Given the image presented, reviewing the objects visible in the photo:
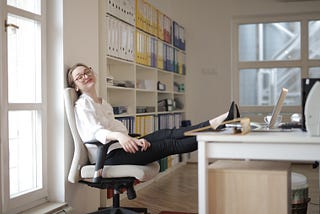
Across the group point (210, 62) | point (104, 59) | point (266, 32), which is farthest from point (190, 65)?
point (104, 59)

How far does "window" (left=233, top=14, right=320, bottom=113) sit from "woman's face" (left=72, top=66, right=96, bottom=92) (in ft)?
12.6

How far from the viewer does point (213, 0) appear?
646 centimetres

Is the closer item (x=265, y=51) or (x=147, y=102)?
(x=147, y=102)

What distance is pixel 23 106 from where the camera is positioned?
2.84 meters

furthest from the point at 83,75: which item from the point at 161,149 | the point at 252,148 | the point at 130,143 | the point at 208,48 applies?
the point at 208,48

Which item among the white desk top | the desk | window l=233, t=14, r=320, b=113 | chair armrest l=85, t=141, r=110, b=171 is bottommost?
chair armrest l=85, t=141, r=110, b=171

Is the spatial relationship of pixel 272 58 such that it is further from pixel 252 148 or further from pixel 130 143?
pixel 252 148

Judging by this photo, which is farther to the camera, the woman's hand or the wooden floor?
the wooden floor

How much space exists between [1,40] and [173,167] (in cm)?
362

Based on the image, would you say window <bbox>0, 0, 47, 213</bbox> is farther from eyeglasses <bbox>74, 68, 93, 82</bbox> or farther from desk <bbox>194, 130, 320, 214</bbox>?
desk <bbox>194, 130, 320, 214</bbox>

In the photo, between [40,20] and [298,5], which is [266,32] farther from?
[40,20]

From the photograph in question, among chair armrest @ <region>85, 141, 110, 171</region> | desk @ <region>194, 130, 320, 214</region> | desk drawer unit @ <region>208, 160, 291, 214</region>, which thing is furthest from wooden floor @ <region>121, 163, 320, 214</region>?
desk @ <region>194, 130, 320, 214</region>

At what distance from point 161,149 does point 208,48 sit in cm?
400

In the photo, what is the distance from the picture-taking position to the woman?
2.70 meters
